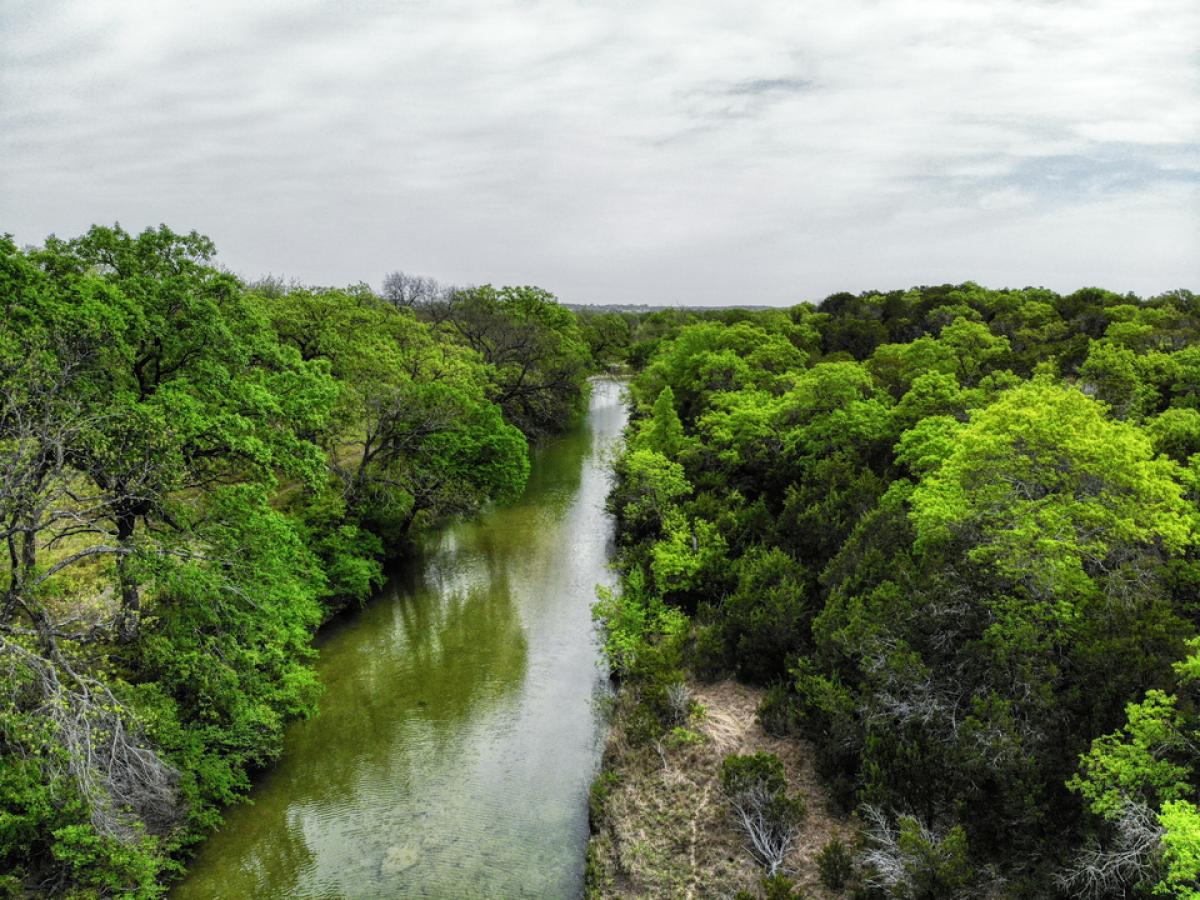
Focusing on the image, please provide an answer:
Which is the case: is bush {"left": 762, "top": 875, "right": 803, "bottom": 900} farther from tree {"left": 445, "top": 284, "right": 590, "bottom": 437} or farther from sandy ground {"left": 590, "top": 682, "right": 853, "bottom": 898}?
tree {"left": 445, "top": 284, "right": 590, "bottom": 437}

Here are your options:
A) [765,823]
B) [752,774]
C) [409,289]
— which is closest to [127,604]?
[752,774]

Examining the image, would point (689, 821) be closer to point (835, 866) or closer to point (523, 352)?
point (835, 866)

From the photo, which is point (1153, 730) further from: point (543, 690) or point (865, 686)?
point (543, 690)

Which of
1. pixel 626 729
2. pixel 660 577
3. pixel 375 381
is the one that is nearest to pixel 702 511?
pixel 660 577

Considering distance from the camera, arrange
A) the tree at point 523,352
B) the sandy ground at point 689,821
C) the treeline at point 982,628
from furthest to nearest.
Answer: the tree at point 523,352
the sandy ground at point 689,821
the treeline at point 982,628

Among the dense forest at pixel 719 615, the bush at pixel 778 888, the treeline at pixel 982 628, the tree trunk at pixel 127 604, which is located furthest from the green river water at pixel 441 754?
the tree trunk at pixel 127 604

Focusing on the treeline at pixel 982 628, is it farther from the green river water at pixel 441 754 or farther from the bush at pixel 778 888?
the green river water at pixel 441 754
